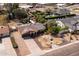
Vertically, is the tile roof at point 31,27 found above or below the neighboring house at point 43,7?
below

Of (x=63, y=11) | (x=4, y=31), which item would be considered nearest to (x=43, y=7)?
(x=63, y=11)

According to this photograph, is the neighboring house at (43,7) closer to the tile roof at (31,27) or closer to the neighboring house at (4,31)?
the tile roof at (31,27)

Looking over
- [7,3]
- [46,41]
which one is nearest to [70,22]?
[46,41]

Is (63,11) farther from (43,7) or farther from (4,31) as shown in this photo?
(4,31)

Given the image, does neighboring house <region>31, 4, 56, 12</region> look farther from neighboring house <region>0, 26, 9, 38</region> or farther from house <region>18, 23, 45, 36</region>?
neighboring house <region>0, 26, 9, 38</region>

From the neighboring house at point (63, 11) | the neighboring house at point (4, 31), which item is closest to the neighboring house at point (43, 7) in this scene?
the neighboring house at point (63, 11)

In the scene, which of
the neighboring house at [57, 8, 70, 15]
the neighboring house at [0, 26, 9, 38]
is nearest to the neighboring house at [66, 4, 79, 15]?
the neighboring house at [57, 8, 70, 15]

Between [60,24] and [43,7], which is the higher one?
[43,7]

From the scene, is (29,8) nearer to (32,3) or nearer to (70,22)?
(32,3)

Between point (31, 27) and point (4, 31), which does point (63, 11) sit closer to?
point (31, 27)

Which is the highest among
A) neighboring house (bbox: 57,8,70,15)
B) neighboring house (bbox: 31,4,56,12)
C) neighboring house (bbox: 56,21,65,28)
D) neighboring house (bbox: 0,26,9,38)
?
neighboring house (bbox: 31,4,56,12)

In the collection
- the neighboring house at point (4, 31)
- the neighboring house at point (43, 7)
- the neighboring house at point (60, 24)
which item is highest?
the neighboring house at point (43, 7)
